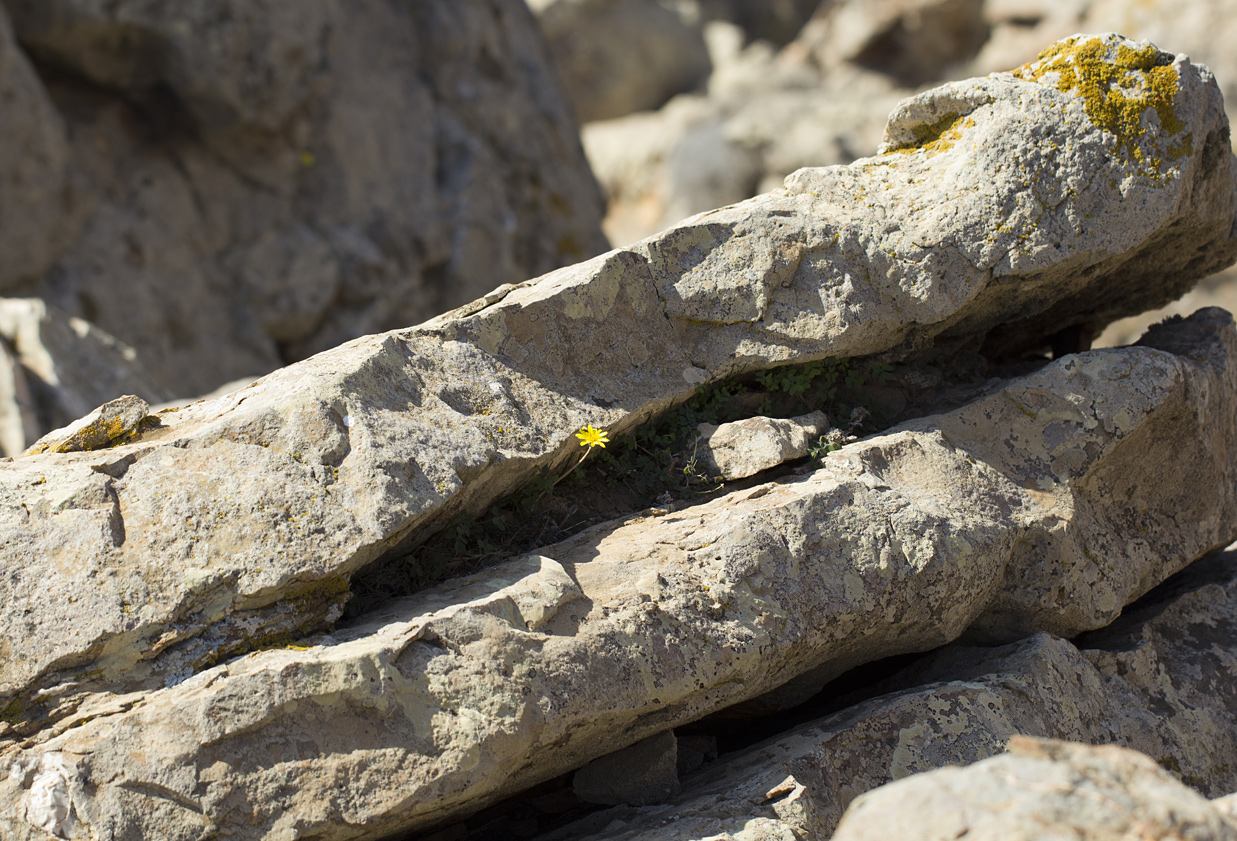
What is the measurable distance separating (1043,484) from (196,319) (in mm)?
10480

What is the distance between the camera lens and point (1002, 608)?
4777 millimetres

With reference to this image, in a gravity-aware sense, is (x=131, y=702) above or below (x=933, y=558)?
above

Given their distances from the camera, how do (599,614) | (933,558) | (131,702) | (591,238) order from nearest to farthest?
(131,702), (599,614), (933,558), (591,238)

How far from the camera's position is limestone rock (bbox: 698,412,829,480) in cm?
469

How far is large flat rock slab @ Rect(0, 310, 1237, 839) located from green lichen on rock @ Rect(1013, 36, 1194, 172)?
108 centimetres

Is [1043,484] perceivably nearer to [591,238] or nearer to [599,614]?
[599,614]

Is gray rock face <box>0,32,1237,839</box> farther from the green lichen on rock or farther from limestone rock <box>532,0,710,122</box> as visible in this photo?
limestone rock <box>532,0,710,122</box>

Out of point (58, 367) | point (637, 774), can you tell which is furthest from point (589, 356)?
point (58, 367)

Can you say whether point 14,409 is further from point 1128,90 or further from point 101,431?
point 1128,90

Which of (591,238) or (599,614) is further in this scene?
(591,238)

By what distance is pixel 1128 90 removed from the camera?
484 centimetres

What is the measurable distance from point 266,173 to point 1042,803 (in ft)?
41.3

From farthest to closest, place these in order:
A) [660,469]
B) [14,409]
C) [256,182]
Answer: [256,182]
[14,409]
[660,469]

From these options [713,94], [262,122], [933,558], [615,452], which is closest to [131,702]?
[615,452]
